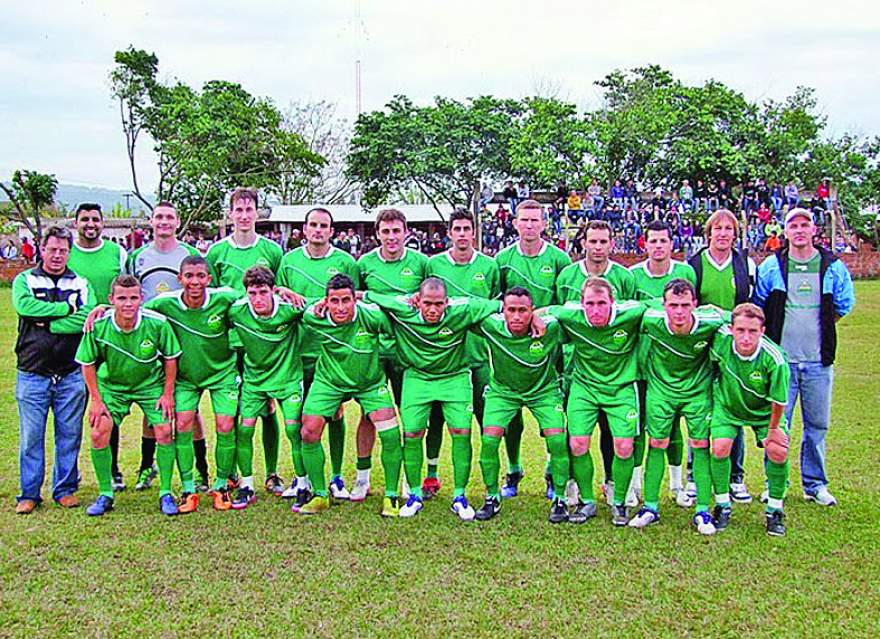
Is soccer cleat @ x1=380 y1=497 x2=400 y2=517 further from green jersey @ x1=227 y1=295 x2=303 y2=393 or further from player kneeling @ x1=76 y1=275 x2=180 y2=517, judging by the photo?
player kneeling @ x1=76 y1=275 x2=180 y2=517

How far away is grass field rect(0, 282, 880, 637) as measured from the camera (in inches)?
168

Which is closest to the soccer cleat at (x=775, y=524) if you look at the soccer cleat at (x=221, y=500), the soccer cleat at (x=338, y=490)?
the soccer cleat at (x=338, y=490)

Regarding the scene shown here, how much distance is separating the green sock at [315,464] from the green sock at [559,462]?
1.63 metres

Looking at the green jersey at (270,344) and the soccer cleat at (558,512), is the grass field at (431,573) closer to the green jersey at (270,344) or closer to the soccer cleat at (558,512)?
the soccer cleat at (558,512)

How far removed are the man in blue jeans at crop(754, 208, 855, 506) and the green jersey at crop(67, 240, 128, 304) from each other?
15.9 ft

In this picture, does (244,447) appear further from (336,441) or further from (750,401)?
(750,401)

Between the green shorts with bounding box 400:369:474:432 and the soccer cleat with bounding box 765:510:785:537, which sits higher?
the green shorts with bounding box 400:369:474:432

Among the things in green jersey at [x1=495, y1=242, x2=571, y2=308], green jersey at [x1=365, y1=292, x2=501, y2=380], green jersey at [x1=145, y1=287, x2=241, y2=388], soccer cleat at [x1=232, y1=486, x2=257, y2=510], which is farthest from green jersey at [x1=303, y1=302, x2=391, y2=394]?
green jersey at [x1=495, y1=242, x2=571, y2=308]

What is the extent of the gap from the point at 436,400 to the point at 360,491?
37.0 inches

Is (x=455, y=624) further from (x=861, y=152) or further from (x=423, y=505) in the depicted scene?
(x=861, y=152)

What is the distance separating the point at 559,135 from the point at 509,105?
3.89 meters

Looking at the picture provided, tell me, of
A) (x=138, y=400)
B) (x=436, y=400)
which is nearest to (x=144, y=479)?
(x=138, y=400)

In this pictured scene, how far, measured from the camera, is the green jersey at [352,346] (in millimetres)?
5969

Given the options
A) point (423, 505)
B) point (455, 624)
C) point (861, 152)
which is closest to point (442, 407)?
point (423, 505)
